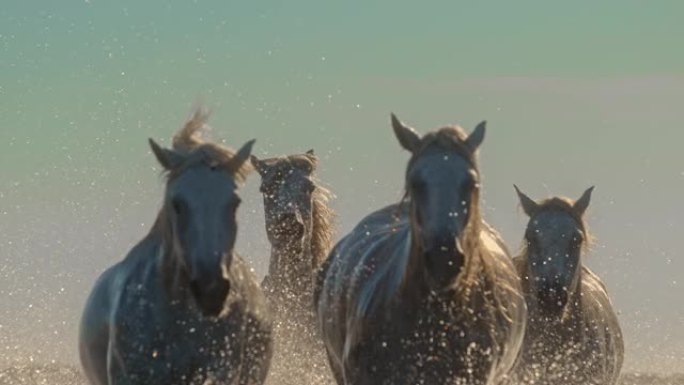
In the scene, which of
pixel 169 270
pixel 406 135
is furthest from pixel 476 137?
pixel 169 270

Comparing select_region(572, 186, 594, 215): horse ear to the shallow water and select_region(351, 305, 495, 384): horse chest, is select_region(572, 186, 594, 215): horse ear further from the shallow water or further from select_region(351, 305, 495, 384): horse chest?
the shallow water

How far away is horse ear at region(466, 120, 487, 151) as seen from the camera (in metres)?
7.58


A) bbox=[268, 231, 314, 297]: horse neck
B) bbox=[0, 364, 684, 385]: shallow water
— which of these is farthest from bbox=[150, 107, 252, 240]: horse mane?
bbox=[0, 364, 684, 385]: shallow water

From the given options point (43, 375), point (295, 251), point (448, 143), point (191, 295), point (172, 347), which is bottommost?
point (43, 375)

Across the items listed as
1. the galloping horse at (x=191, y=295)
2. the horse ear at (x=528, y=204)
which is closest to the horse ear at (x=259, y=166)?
the horse ear at (x=528, y=204)

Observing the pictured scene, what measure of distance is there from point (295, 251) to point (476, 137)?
18.4ft

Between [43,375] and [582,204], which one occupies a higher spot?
[582,204]

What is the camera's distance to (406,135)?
7.72 metres

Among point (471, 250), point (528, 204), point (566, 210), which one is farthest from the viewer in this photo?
A: point (528, 204)

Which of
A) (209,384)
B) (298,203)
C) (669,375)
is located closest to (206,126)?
(209,384)

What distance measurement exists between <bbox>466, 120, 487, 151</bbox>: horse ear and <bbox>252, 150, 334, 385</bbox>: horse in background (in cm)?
482

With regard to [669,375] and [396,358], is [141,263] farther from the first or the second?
[669,375]

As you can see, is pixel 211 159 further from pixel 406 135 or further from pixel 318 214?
pixel 318 214

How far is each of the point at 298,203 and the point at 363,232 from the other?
310 cm
